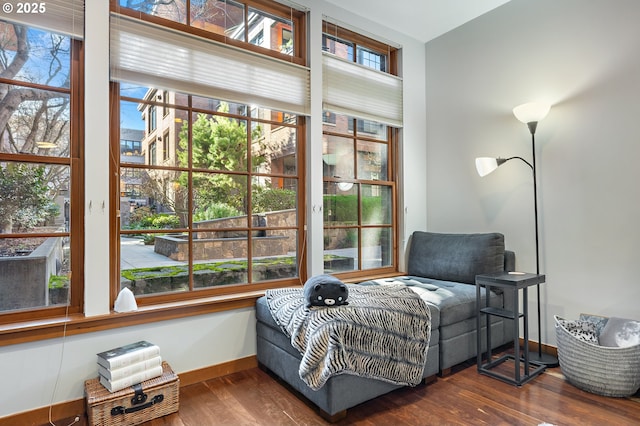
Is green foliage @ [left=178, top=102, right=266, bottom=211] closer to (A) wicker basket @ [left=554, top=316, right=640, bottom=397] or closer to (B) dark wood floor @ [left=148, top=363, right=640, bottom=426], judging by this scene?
(B) dark wood floor @ [left=148, top=363, right=640, bottom=426]

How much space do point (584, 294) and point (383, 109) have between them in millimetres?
2224

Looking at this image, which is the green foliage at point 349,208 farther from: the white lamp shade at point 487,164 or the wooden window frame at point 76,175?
the wooden window frame at point 76,175

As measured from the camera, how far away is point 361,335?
2.02 m

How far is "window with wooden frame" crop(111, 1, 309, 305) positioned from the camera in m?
2.36

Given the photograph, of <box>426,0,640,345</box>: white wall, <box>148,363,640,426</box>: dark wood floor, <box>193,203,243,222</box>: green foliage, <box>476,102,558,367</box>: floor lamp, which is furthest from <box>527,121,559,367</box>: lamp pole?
<box>193,203,243,222</box>: green foliage

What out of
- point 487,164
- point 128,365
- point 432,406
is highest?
point 487,164

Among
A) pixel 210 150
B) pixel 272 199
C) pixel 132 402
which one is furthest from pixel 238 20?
pixel 132 402

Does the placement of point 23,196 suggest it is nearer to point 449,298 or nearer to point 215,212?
point 215,212

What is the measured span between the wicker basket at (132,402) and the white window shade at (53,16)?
1964mm

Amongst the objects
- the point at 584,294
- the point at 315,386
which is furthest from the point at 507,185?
the point at 315,386

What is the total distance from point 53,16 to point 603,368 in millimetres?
3758

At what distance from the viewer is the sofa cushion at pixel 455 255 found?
3.04 m

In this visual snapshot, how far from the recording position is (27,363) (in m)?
1.97

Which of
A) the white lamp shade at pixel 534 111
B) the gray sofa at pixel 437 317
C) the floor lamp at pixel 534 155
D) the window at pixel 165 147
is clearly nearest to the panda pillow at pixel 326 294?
the gray sofa at pixel 437 317
